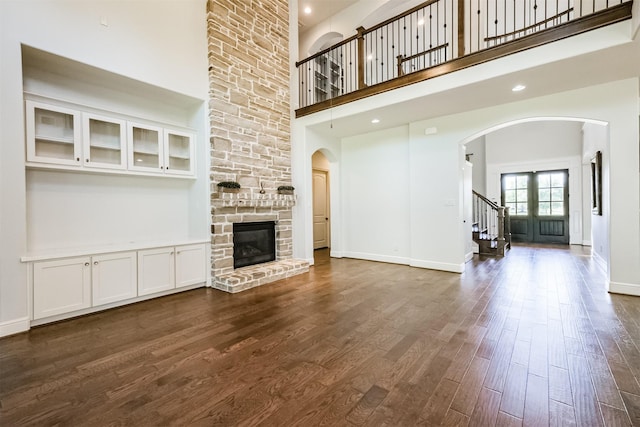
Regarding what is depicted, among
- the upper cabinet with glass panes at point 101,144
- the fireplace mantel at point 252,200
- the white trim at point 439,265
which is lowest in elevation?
the white trim at point 439,265

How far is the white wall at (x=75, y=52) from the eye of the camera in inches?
109

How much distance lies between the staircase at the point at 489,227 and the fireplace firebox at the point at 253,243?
16.6ft

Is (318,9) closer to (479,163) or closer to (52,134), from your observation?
(52,134)

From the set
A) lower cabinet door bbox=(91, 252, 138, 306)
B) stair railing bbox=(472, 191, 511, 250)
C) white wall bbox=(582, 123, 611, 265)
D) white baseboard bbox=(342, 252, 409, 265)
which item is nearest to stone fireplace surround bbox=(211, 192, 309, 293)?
lower cabinet door bbox=(91, 252, 138, 306)

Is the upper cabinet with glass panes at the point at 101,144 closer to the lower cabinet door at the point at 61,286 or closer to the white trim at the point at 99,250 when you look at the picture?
the white trim at the point at 99,250

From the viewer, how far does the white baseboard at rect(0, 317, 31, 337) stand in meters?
2.74

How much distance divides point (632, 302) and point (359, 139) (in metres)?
5.13

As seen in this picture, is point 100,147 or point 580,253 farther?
point 580,253

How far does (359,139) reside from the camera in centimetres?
652

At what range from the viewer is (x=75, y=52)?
125 inches

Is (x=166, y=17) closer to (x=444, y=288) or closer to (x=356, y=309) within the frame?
(x=356, y=309)

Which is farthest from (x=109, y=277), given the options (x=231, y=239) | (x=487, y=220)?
(x=487, y=220)

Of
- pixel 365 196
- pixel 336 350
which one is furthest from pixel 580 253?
pixel 336 350

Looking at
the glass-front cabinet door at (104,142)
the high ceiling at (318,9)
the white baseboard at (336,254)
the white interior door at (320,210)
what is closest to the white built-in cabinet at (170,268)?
the glass-front cabinet door at (104,142)
